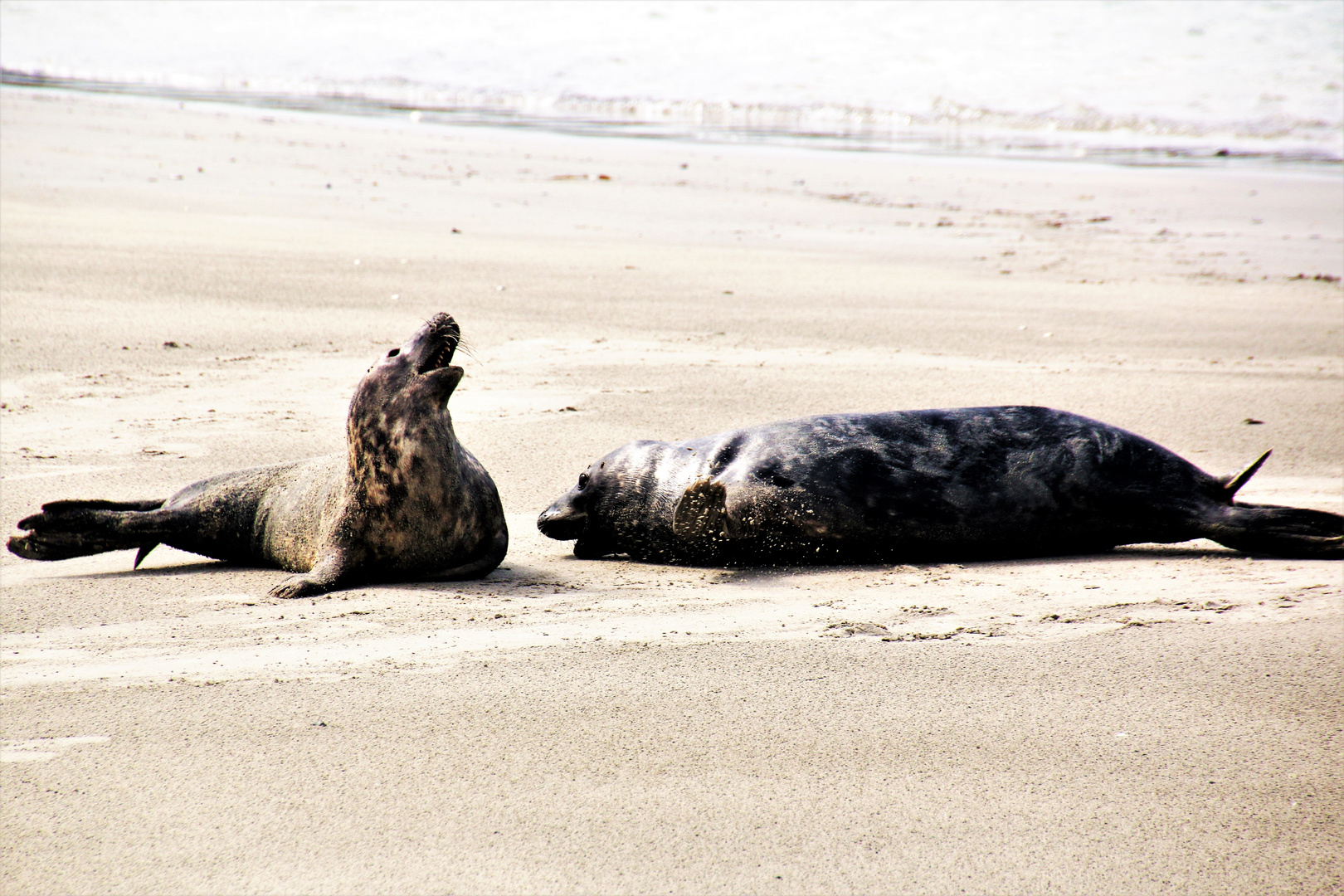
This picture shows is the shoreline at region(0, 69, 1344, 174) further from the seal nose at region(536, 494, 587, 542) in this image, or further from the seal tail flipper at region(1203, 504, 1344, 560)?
the seal nose at region(536, 494, 587, 542)

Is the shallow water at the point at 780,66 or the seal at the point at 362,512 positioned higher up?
the shallow water at the point at 780,66

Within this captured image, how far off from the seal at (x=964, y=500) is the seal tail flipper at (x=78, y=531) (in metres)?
1.60

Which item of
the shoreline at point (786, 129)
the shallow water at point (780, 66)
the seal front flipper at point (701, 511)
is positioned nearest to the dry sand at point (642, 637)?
the seal front flipper at point (701, 511)

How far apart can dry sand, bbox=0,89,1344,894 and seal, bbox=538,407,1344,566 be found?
0.13 meters

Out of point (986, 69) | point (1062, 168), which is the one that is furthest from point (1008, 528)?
point (986, 69)

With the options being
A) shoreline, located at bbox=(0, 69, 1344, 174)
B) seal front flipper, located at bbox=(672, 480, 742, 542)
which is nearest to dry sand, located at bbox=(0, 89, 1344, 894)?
seal front flipper, located at bbox=(672, 480, 742, 542)

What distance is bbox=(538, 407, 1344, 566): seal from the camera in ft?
11.5

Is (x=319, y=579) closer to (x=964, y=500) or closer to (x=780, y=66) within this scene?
(x=964, y=500)

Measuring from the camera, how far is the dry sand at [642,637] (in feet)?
6.30

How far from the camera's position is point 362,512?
11.0 feet

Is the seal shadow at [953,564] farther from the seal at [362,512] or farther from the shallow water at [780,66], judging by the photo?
the shallow water at [780,66]

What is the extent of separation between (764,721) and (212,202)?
829 cm

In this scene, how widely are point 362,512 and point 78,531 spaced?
0.92m

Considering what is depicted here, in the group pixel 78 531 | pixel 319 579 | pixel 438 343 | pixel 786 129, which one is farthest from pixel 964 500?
pixel 786 129
